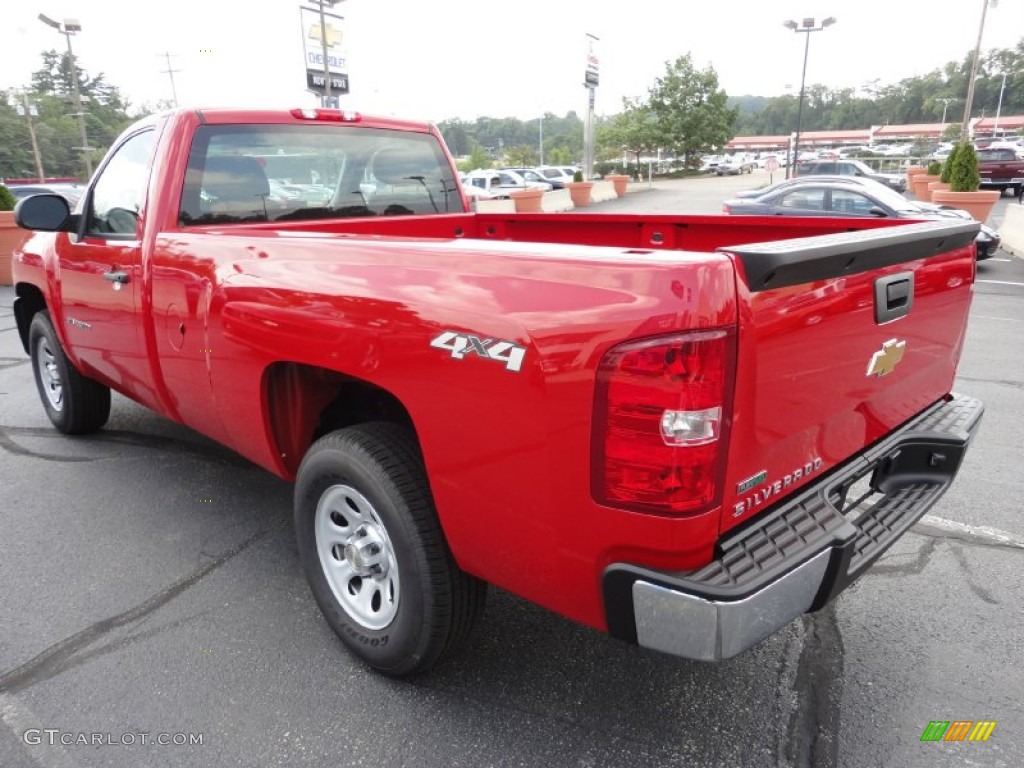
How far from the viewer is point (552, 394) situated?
168 centimetres

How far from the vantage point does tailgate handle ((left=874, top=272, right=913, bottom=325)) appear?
205 cm

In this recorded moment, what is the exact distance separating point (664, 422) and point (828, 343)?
2.03ft

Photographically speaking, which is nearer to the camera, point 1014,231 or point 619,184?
point 1014,231

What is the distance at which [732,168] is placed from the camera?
208 ft

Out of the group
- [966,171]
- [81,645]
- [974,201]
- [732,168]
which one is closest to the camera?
[81,645]

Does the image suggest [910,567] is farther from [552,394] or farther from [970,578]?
[552,394]

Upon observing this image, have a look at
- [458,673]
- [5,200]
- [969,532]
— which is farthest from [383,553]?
[5,200]

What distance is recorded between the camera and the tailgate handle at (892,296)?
2051 millimetres

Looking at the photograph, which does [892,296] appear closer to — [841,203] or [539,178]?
[841,203]

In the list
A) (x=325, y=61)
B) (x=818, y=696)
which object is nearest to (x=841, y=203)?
(x=818, y=696)

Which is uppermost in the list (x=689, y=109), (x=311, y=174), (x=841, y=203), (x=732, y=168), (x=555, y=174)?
(x=689, y=109)

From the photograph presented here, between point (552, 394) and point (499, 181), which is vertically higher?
point (552, 394)

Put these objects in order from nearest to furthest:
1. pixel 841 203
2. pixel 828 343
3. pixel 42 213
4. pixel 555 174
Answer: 1. pixel 828 343
2. pixel 42 213
3. pixel 841 203
4. pixel 555 174

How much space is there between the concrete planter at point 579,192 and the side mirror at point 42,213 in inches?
971
